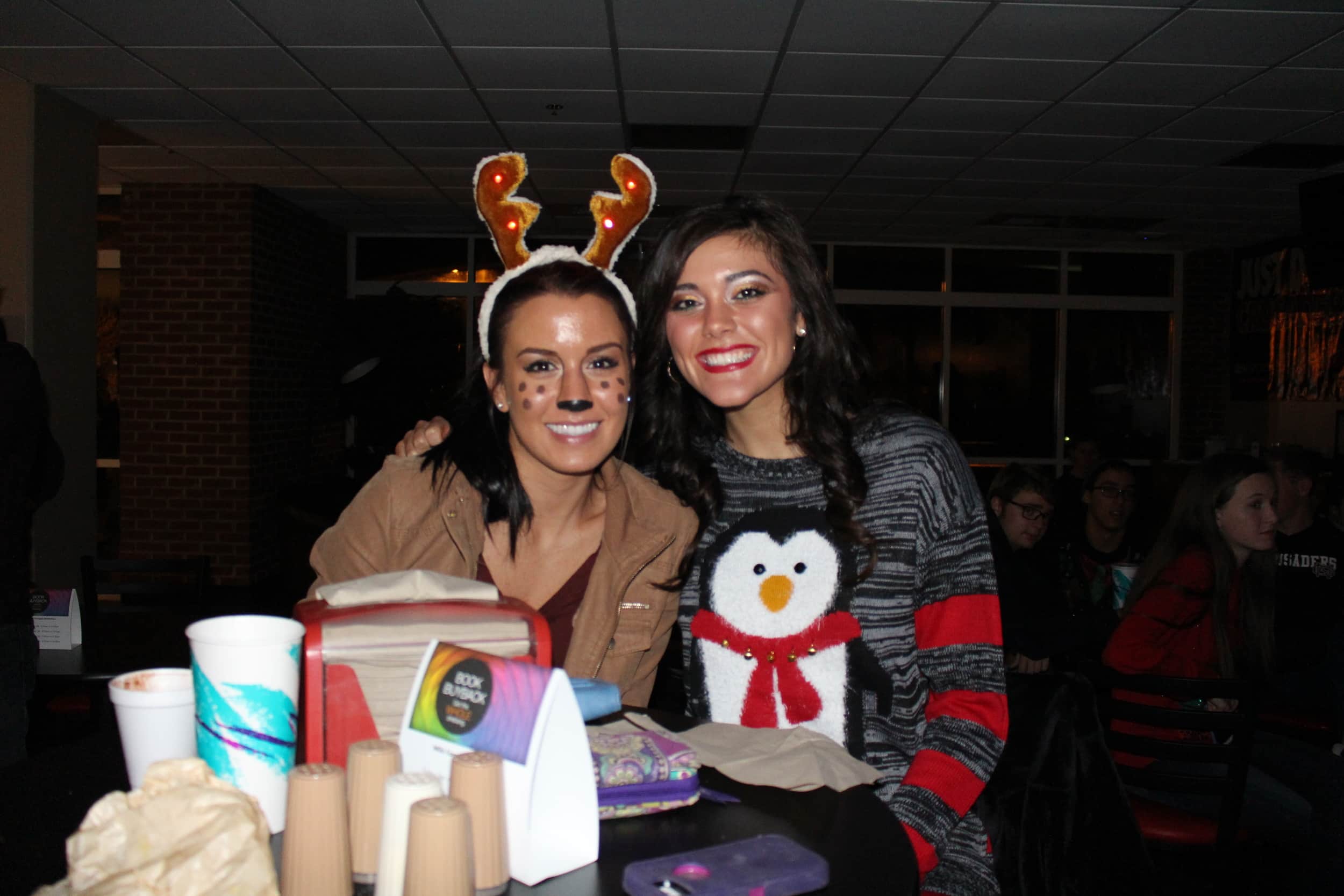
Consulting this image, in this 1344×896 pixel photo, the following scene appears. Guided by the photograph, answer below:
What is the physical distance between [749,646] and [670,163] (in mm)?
5544

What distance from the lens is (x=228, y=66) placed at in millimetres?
4891

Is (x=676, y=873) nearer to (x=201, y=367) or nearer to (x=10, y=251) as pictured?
(x=10, y=251)

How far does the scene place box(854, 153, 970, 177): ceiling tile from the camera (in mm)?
6531

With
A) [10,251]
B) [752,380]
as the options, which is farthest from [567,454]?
[10,251]

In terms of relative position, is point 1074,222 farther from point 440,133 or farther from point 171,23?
point 171,23

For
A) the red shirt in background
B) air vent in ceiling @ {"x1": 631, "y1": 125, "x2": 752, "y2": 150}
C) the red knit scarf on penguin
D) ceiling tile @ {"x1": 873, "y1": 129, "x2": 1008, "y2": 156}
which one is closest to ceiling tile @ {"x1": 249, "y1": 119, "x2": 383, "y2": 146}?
air vent in ceiling @ {"x1": 631, "y1": 125, "x2": 752, "y2": 150}

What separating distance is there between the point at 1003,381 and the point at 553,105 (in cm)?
670

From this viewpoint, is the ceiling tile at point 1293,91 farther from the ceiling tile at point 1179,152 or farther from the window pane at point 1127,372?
the window pane at point 1127,372

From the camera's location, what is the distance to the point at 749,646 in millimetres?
1521

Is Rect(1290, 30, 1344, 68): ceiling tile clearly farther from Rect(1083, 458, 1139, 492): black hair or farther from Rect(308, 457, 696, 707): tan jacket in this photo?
Rect(308, 457, 696, 707): tan jacket

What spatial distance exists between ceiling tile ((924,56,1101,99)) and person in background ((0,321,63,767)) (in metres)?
3.99

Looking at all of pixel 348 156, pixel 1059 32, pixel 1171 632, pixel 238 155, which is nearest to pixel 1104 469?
pixel 1171 632

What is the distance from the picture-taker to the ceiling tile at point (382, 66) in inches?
182

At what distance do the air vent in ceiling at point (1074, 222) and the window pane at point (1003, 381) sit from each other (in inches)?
62.8
